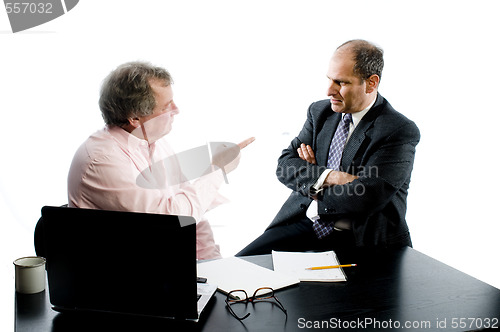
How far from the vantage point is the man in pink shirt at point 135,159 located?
5.10 feet

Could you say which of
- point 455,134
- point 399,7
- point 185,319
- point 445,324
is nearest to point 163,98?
point 185,319

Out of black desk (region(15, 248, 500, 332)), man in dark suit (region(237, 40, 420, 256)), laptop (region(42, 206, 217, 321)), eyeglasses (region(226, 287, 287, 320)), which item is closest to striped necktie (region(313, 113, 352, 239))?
man in dark suit (region(237, 40, 420, 256))


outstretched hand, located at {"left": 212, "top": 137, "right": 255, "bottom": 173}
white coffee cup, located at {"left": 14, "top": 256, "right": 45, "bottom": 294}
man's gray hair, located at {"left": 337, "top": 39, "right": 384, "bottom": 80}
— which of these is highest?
man's gray hair, located at {"left": 337, "top": 39, "right": 384, "bottom": 80}

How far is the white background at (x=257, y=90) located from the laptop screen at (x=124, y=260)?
133cm

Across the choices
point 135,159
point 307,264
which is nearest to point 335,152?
point 307,264

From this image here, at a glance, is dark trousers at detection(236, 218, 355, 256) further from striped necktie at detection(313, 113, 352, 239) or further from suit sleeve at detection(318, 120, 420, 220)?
suit sleeve at detection(318, 120, 420, 220)

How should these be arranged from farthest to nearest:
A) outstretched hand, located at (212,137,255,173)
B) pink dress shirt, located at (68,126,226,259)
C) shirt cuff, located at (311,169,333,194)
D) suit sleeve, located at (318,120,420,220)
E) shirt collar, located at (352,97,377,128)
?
shirt collar, located at (352,97,377,128), shirt cuff, located at (311,169,333,194), suit sleeve, located at (318,120,420,220), outstretched hand, located at (212,137,255,173), pink dress shirt, located at (68,126,226,259)

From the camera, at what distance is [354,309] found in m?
1.17

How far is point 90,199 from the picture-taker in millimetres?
1560

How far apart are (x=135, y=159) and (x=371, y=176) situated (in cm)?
103

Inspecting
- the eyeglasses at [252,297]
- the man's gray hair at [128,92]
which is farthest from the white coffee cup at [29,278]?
the man's gray hair at [128,92]

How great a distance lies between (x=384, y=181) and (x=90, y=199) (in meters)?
1.24

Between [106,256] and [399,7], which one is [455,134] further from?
[106,256]

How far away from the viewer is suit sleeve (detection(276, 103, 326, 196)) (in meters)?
2.09
